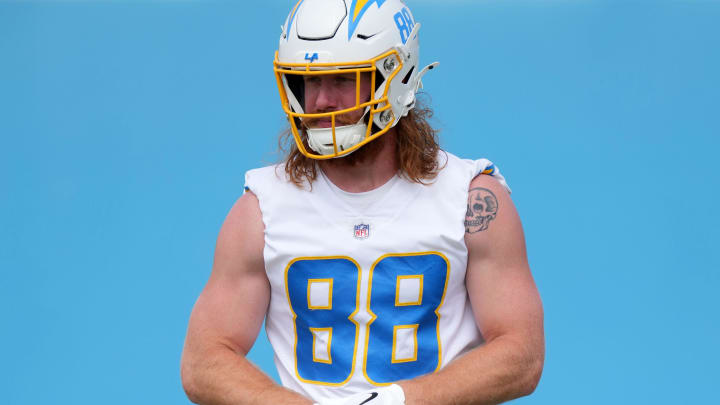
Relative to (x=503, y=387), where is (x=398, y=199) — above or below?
→ above

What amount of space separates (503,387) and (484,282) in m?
0.29

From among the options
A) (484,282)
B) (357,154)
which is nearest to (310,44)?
(357,154)

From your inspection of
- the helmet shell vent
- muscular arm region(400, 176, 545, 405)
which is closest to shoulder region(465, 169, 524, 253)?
muscular arm region(400, 176, 545, 405)

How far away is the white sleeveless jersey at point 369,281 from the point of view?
3.19 metres

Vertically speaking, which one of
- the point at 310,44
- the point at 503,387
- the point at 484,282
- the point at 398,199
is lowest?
the point at 503,387

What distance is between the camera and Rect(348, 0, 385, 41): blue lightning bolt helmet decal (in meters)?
3.13

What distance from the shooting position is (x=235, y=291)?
10.6 feet

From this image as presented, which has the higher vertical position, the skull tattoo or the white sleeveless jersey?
the skull tattoo

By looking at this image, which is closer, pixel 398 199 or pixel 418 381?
pixel 418 381

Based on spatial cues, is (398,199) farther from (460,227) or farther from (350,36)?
(350,36)

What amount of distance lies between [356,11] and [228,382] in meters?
1.04

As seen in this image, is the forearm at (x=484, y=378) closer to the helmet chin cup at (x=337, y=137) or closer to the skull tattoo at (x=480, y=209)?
the skull tattoo at (x=480, y=209)

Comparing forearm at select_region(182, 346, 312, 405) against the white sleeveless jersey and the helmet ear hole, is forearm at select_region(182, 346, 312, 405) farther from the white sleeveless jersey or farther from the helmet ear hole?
the helmet ear hole

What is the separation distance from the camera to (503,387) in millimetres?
3092
